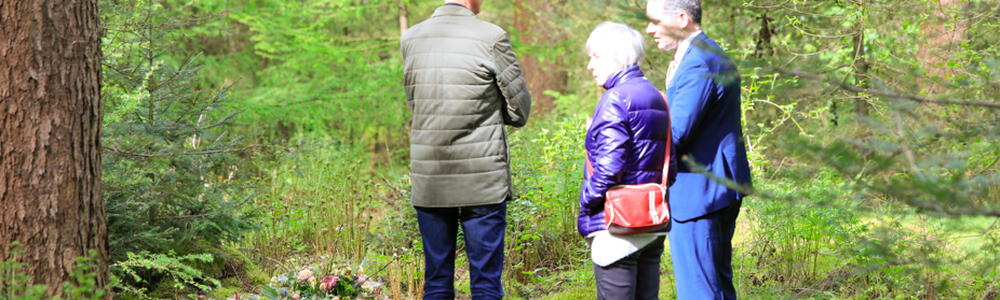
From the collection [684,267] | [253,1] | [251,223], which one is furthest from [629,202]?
[253,1]

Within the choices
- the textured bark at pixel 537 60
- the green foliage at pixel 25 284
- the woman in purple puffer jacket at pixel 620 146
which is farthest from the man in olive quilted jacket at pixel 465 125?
the textured bark at pixel 537 60

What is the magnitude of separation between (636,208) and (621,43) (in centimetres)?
62

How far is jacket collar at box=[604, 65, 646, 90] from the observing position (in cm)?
238

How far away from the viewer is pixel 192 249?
3.93 metres

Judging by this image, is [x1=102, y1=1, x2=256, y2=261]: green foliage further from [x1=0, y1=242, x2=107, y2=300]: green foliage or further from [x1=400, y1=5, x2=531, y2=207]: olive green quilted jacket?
[x1=400, y1=5, x2=531, y2=207]: olive green quilted jacket

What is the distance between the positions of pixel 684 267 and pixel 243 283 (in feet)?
9.62

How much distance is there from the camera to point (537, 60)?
11.4 metres

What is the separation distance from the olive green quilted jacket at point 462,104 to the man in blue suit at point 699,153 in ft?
2.10

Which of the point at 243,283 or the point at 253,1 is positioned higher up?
the point at 253,1

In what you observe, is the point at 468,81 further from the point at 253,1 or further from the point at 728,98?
the point at 253,1

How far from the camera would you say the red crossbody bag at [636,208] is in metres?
2.27

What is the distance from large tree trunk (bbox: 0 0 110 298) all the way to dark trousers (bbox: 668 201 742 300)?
217 centimetres

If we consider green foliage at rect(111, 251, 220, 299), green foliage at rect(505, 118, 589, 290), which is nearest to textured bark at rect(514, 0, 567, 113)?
green foliage at rect(505, 118, 589, 290)

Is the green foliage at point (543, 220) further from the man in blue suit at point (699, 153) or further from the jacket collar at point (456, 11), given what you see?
the jacket collar at point (456, 11)
